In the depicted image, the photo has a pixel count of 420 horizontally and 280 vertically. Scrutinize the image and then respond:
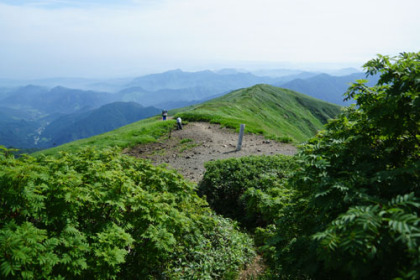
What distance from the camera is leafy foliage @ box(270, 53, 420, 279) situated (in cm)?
239

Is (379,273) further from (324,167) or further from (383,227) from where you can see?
(324,167)

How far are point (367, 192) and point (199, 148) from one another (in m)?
15.4

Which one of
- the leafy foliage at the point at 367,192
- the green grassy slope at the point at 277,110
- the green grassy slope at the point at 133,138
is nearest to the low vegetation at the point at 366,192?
the leafy foliage at the point at 367,192

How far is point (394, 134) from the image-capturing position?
3807 millimetres

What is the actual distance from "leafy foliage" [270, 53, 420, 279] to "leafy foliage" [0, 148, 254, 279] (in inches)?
93.1

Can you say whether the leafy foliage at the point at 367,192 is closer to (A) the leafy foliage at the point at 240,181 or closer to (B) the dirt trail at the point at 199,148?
(A) the leafy foliage at the point at 240,181

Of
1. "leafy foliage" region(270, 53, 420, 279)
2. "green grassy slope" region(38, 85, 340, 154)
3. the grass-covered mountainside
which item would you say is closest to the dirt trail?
"green grassy slope" region(38, 85, 340, 154)

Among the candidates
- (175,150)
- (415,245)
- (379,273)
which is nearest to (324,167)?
(379,273)

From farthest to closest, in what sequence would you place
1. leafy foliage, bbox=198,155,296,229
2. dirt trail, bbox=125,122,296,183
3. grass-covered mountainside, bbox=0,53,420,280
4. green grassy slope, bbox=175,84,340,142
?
green grassy slope, bbox=175,84,340,142 < dirt trail, bbox=125,122,296,183 < leafy foliage, bbox=198,155,296,229 < grass-covered mountainside, bbox=0,53,420,280

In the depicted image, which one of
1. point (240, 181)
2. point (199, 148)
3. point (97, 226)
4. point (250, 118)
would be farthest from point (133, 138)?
point (250, 118)

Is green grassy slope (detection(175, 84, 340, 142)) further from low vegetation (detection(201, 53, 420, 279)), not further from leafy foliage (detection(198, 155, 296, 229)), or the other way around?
low vegetation (detection(201, 53, 420, 279))

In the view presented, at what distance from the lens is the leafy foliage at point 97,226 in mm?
3664

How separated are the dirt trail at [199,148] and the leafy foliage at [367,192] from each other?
980 centimetres

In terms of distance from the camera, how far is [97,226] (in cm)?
470
